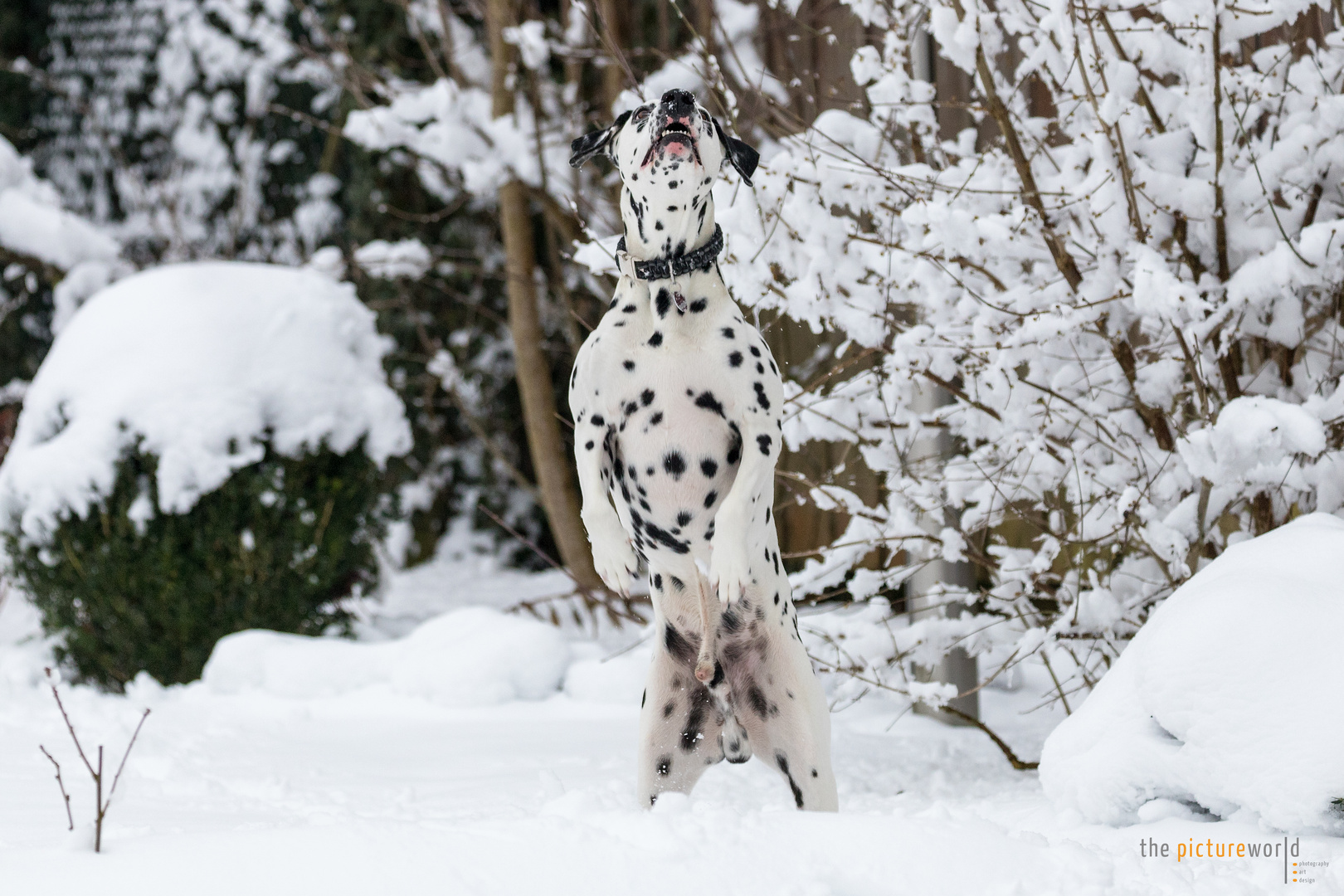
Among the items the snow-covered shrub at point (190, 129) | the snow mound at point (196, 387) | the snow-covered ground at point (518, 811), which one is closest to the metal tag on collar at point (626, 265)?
the snow-covered ground at point (518, 811)

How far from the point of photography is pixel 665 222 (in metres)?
2.51

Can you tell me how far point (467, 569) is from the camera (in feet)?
31.3

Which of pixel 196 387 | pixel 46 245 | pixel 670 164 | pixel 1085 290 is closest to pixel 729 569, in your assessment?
pixel 670 164

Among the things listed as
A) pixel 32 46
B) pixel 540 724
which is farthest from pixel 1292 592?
pixel 32 46

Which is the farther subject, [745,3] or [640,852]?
[745,3]

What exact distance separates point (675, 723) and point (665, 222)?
1.17 meters

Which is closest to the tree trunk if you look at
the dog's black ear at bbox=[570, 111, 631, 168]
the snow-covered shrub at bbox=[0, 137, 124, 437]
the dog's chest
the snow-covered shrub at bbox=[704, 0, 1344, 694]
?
the snow-covered shrub at bbox=[704, 0, 1344, 694]

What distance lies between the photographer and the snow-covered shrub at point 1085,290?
3322 mm

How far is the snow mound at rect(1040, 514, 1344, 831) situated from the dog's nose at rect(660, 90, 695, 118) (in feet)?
5.71

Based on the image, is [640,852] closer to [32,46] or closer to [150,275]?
[150,275]

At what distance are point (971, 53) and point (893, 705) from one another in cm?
294

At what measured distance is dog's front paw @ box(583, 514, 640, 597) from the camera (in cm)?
253

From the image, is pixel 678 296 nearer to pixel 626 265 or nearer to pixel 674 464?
pixel 626 265

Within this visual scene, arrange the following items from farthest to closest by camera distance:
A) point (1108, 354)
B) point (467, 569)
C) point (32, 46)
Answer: point (32, 46)
point (467, 569)
point (1108, 354)
